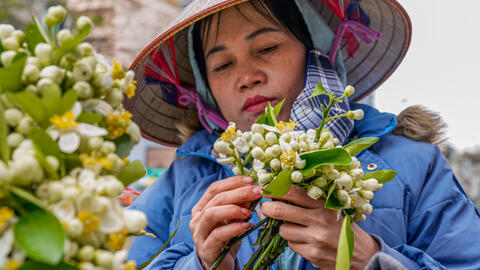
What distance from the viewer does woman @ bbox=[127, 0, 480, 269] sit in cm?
71

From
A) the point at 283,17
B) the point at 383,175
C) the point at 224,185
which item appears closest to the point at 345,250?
the point at 383,175

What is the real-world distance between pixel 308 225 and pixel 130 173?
36 cm

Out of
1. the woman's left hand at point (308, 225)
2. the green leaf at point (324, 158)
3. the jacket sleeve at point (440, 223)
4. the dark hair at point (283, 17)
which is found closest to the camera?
the green leaf at point (324, 158)

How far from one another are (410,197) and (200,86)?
2.37 ft

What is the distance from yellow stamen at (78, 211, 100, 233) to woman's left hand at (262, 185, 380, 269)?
0.36 meters

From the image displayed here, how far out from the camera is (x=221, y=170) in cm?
114

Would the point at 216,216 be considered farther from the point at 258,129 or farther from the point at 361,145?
the point at 361,145

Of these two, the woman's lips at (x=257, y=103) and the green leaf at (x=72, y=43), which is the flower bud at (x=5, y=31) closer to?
the green leaf at (x=72, y=43)

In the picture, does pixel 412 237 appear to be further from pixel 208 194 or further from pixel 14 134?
pixel 14 134

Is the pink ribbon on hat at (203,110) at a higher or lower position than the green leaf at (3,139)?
lower

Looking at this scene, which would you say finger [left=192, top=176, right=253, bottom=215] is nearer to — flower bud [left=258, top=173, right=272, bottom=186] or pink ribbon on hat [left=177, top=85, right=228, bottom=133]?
flower bud [left=258, top=173, right=272, bottom=186]

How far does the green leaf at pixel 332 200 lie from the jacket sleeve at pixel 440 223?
0.31m

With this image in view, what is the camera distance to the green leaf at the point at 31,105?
1.22 feet

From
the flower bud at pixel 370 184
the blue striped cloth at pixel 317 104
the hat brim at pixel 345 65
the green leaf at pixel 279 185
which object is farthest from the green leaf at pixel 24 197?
the hat brim at pixel 345 65
